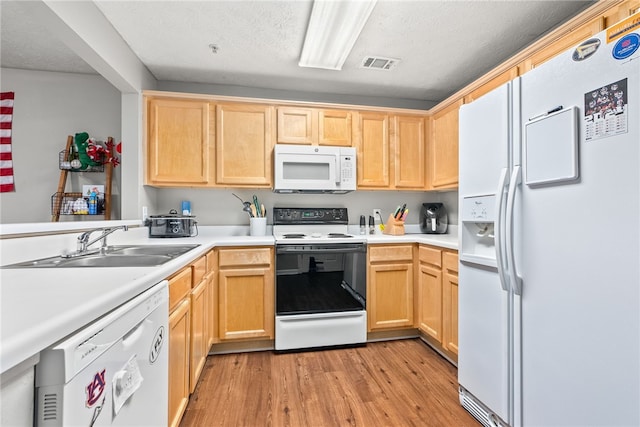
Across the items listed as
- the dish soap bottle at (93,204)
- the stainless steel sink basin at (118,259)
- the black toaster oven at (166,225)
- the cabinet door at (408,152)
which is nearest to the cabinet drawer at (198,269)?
the stainless steel sink basin at (118,259)

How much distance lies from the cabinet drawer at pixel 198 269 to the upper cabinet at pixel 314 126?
4.33 ft

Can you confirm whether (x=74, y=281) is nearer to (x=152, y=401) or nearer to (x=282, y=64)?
(x=152, y=401)

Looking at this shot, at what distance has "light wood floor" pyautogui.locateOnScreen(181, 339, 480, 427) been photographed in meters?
1.55

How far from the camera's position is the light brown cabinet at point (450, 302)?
2021mm

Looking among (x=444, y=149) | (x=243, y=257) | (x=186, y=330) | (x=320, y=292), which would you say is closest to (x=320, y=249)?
(x=320, y=292)

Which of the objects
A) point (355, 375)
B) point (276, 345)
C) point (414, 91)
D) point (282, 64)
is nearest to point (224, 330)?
point (276, 345)

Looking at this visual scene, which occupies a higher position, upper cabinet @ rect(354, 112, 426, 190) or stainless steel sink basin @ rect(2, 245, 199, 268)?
upper cabinet @ rect(354, 112, 426, 190)

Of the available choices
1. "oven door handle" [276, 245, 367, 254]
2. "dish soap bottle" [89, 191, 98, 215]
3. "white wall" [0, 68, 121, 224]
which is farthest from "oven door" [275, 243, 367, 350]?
"white wall" [0, 68, 121, 224]

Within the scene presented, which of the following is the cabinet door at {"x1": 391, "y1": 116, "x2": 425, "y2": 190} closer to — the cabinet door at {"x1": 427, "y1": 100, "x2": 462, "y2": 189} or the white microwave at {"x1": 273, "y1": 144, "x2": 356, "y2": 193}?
the cabinet door at {"x1": 427, "y1": 100, "x2": 462, "y2": 189}

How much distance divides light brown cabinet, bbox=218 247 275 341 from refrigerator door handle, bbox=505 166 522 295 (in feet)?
5.28

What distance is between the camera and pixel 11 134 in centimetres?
260

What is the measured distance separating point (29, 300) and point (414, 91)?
10.7 ft

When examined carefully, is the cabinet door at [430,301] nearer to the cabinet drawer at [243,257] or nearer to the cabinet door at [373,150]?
the cabinet door at [373,150]

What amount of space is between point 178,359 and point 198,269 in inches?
20.2
